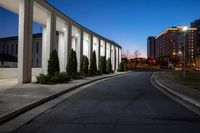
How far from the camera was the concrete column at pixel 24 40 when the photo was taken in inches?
810

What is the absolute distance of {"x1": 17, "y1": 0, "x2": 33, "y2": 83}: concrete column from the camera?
2058 centimetres

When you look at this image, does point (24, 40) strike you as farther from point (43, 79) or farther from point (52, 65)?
point (52, 65)

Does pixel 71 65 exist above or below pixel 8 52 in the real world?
below

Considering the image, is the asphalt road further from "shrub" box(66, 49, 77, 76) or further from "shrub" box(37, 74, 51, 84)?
"shrub" box(66, 49, 77, 76)

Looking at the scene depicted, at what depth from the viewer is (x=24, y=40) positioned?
67.9ft

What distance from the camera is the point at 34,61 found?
45.8 metres

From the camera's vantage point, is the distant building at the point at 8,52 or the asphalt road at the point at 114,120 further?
the distant building at the point at 8,52

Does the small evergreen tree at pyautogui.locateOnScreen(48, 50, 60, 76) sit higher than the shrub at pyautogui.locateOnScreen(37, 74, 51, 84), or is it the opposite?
the small evergreen tree at pyautogui.locateOnScreen(48, 50, 60, 76)

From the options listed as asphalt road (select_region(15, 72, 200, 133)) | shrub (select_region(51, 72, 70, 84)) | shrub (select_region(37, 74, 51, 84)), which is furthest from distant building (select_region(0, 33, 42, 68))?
asphalt road (select_region(15, 72, 200, 133))

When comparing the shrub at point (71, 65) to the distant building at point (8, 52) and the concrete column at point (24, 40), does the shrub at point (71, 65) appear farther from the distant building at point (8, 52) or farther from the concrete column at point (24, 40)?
the concrete column at point (24, 40)

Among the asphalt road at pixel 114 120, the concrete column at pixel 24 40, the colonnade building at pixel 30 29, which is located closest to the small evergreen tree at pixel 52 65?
the colonnade building at pixel 30 29

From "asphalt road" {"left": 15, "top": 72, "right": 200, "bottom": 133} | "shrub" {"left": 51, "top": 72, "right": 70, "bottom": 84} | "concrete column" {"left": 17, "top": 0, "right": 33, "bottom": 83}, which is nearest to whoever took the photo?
"asphalt road" {"left": 15, "top": 72, "right": 200, "bottom": 133}

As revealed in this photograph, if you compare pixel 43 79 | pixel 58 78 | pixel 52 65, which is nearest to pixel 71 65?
pixel 52 65

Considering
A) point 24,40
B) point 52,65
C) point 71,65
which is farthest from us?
point 71,65
